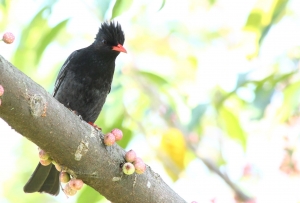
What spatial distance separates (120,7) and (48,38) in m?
0.89

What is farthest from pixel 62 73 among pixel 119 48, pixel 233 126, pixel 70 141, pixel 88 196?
pixel 70 141

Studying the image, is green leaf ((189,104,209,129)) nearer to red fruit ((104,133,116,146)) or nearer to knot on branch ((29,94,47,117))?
red fruit ((104,133,116,146))

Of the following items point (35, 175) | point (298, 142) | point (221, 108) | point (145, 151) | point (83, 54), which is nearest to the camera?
point (35, 175)

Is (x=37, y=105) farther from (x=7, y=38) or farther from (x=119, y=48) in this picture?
(x=119, y=48)

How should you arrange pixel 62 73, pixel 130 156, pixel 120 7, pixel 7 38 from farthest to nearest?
pixel 62 73 → pixel 120 7 → pixel 130 156 → pixel 7 38

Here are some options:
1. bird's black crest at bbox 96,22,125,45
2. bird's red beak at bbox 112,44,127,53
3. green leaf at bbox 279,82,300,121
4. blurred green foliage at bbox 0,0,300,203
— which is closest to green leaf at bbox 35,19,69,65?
blurred green foliage at bbox 0,0,300,203

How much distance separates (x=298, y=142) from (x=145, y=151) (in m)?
1.90

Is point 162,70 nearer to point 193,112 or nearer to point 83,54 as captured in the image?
point 83,54

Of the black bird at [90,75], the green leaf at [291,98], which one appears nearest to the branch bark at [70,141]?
the green leaf at [291,98]

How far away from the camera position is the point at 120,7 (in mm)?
2988

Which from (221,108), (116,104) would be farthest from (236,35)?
(116,104)

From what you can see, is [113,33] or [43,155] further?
[113,33]

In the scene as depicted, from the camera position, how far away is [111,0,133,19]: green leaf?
9.60ft

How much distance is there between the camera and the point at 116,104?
3998mm
